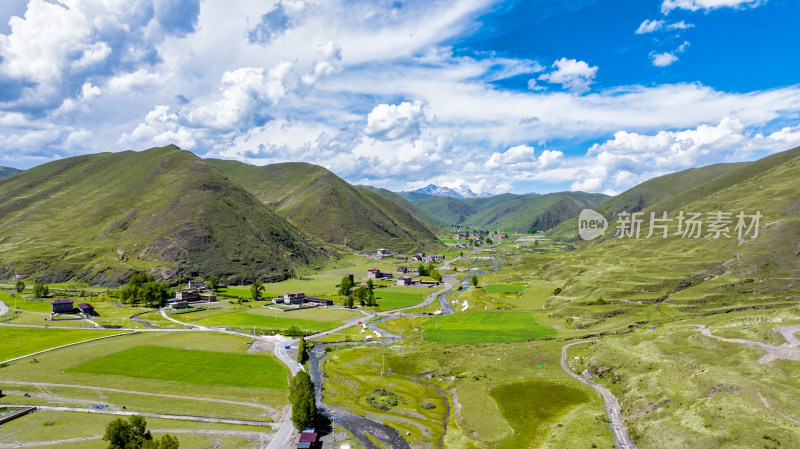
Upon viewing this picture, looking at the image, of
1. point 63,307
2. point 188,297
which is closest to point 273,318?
point 188,297

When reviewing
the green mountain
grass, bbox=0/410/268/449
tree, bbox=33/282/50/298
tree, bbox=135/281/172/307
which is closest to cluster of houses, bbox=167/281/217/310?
tree, bbox=135/281/172/307

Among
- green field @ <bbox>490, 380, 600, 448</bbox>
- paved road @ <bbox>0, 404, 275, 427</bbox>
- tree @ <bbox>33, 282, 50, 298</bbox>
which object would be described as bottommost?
green field @ <bbox>490, 380, 600, 448</bbox>

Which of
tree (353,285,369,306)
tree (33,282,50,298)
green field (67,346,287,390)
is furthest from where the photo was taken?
tree (353,285,369,306)

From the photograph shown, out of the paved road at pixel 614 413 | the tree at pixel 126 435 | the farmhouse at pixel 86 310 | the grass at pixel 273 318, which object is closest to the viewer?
the tree at pixel 126 435

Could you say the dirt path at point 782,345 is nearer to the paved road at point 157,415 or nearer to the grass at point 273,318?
the paved road at point 157,415

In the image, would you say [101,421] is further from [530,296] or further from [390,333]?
[530,296]

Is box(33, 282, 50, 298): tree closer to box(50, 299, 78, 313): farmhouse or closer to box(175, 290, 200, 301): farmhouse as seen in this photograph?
box(50, 299, 78, 313): farmhouse

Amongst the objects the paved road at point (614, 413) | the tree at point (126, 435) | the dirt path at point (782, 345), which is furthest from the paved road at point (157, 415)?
the dirt path at point (782, 345)

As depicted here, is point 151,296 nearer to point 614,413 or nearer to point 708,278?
point 614,413
